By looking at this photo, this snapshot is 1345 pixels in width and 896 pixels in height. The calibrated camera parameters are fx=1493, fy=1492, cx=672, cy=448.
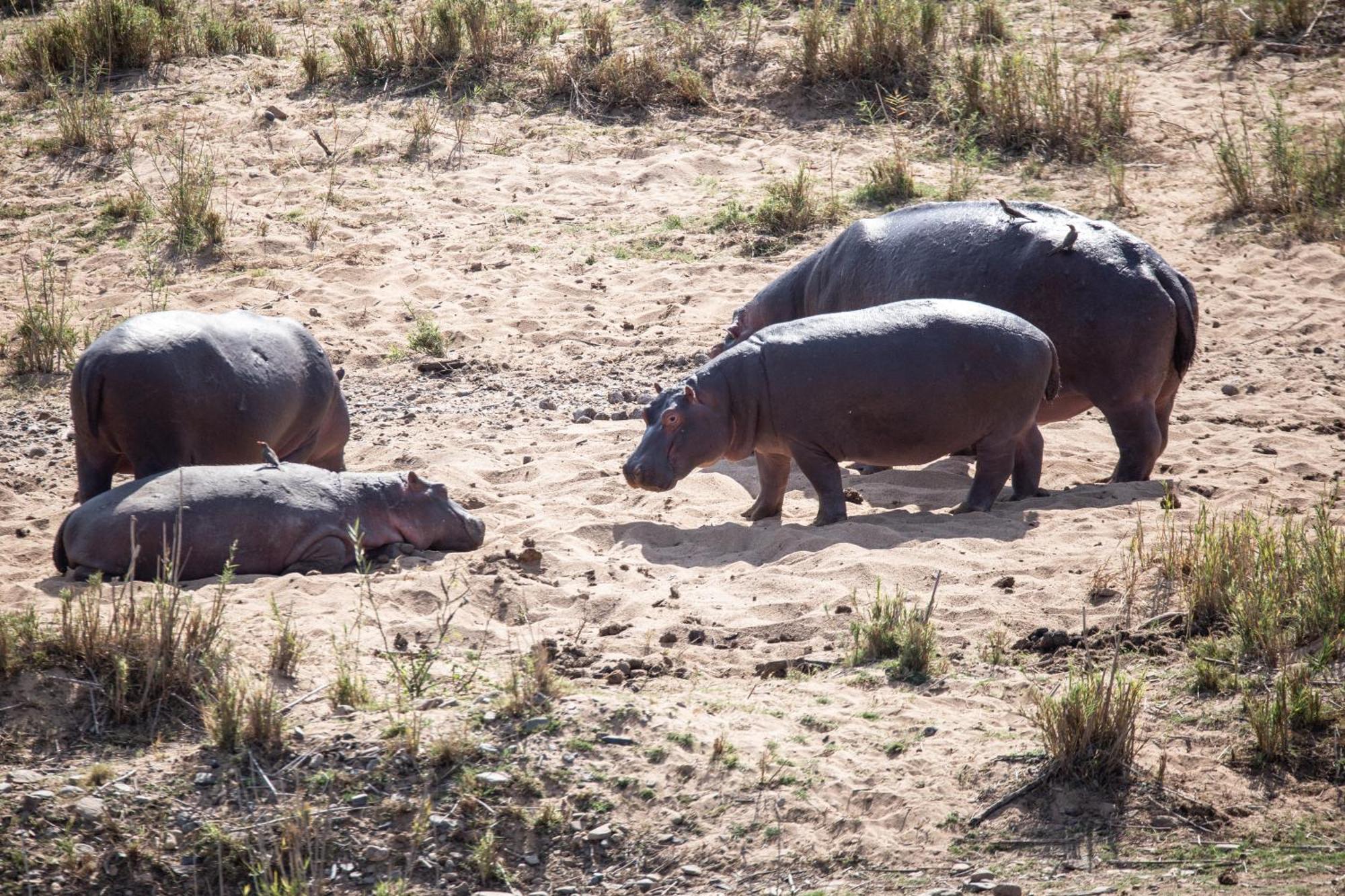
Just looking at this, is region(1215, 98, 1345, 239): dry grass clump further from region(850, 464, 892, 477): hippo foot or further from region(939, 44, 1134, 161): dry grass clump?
region(850, 464, 892, 477): hippo foot

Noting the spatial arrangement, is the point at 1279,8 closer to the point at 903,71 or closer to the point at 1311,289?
the point at 903,71

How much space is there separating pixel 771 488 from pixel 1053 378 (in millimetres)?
1532

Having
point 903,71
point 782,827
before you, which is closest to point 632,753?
point 782,827

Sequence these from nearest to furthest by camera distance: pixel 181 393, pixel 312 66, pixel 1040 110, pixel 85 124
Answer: pixel 181 393
pixel 85 124
pixel 1040 110
pixel 312 66

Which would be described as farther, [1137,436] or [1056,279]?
[1056,279]

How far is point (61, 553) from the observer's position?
21.6ft

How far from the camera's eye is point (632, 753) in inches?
195

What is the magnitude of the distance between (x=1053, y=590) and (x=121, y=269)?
7329 mm

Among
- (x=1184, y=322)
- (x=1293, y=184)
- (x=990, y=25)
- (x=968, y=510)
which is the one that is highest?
(x=990, y=25)

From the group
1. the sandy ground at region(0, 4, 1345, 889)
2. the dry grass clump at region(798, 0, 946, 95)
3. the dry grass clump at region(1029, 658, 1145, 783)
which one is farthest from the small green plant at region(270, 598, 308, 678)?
the dry grass clump at region(798, 0, 946, 95)

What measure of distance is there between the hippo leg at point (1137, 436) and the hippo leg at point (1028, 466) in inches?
16.7

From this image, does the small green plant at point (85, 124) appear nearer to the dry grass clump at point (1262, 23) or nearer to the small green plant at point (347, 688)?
the small green plant at point (347, 688)

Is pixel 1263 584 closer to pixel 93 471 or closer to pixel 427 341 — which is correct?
pixel 93 471

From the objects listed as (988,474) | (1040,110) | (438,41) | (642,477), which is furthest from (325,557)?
(1040,110)
